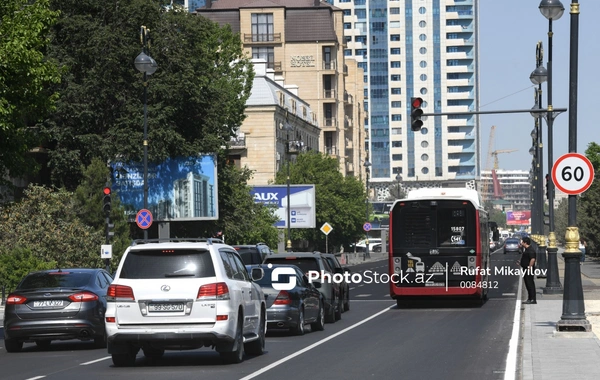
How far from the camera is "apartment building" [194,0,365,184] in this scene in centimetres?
12112

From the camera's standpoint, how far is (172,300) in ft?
54.5

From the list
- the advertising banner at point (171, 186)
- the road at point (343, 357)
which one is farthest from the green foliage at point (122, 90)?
the road at point (343, 357)

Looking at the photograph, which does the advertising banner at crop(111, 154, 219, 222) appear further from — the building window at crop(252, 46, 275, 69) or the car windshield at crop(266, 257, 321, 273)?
the building window at crop(252, 46, 275, 69)

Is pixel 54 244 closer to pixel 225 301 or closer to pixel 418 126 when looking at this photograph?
pixel 418 126

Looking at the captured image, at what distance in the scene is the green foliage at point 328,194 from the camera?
3787 inches

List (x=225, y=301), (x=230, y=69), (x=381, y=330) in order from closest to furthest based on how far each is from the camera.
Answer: (x=225, y=301) → (x=381, y=330) → (x=230, y=69)

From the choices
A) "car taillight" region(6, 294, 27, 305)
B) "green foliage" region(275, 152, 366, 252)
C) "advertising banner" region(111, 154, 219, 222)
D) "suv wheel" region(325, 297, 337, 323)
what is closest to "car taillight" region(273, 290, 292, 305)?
"suv wheel" region(325, 297, 337, 323)

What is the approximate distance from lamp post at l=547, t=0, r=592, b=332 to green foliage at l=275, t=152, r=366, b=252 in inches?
2842

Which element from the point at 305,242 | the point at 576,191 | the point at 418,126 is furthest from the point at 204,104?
the point at 305,242

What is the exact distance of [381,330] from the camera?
81.4ft

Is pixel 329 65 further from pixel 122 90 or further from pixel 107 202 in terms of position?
pixel 107 202

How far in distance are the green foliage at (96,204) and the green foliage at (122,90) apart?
418cm

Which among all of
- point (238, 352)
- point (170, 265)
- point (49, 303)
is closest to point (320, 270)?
point (49, 303)

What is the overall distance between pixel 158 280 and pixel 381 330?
9065 mm
